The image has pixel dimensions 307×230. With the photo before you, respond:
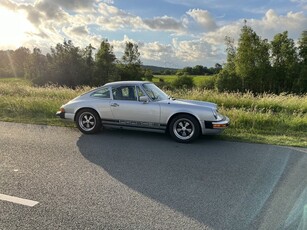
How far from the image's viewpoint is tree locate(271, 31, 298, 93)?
1900 inches

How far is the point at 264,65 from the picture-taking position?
49.6 meters

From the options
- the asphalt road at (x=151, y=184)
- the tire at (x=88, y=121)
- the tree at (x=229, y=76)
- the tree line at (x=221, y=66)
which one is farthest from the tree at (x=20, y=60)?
the asphalt road at (x=151, y=184)

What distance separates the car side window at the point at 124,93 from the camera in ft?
23.5

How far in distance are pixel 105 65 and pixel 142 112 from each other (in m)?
50.4

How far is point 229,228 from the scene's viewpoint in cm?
304

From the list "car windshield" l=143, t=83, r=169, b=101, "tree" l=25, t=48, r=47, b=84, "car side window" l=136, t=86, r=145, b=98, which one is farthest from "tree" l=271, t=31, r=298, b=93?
"car side window" l=136, t=86, r=145, b=98

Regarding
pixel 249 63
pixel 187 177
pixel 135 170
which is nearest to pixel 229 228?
pixel 187 177

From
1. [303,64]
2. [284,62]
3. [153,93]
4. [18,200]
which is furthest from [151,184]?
[284,62]

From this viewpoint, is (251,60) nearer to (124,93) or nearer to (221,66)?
(221,66)

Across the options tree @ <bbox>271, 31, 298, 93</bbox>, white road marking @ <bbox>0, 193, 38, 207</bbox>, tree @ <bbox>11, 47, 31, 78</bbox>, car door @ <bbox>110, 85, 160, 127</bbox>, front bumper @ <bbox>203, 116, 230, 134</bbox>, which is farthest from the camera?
tree @ <bbox>11, 47, 31, 78</bbox>

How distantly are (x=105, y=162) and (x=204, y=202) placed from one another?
224 cm

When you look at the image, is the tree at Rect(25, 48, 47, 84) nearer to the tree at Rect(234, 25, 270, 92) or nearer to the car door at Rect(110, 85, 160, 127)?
the tree at Rect(234, 25, 270, 92)

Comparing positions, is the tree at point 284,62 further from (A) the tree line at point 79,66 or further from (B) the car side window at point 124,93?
(B) the car side window at point 124,93

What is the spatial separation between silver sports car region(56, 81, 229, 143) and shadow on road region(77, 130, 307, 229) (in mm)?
375
